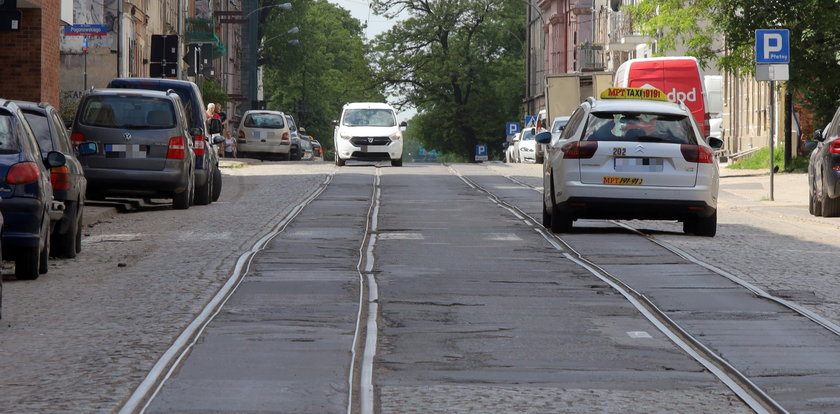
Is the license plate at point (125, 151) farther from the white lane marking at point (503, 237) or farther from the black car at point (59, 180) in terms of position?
the black car at point (59, 180)

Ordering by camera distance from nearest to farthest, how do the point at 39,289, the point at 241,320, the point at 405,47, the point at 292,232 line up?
the point at 241,320, the point at 39,289, the point at 292,232, the point at 405,47

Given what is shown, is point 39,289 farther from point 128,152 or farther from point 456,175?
point 456,175

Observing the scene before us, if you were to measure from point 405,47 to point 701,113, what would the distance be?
6113cm

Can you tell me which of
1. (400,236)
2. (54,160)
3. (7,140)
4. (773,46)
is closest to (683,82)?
(773,46)

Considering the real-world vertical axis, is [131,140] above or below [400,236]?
above

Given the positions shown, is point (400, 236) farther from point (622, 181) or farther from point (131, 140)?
point (131, 140)

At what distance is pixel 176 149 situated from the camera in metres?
24.4

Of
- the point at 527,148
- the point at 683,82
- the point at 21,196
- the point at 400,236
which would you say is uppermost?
the point at 683,82

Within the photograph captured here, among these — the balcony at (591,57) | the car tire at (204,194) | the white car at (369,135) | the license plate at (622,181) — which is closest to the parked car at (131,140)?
the car tire at (204,194)

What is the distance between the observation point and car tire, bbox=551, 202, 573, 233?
1955cm

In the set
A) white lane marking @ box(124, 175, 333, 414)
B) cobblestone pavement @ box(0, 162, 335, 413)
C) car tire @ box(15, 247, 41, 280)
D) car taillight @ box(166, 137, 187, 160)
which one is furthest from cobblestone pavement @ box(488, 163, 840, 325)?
car taillight @ box(166, 137, 187, 160)

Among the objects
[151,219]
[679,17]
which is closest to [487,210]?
[151,219]

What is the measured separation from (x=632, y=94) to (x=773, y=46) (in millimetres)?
5855

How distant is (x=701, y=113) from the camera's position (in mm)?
39969
